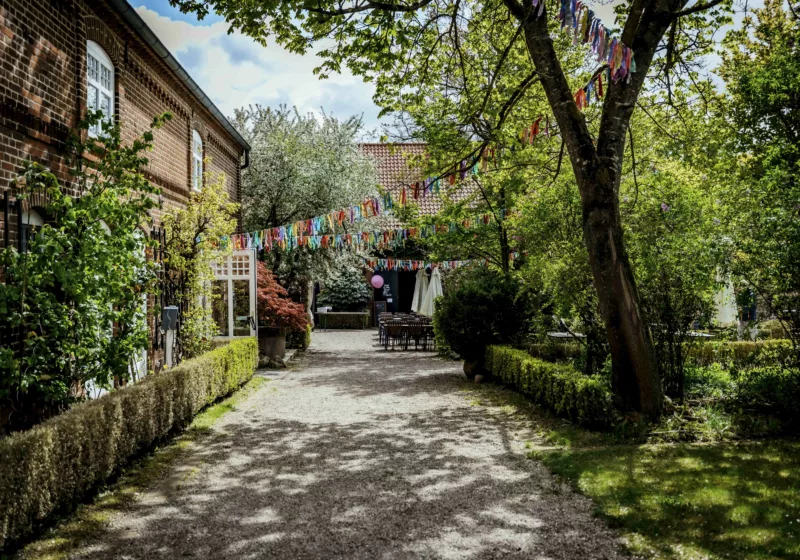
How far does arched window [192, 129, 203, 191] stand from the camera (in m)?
14.5

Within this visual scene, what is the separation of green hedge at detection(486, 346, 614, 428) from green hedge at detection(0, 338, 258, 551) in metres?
4.84

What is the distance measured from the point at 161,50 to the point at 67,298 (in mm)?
5885

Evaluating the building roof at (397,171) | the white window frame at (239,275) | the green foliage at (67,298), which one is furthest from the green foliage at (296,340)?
the green foliage at (67,298)

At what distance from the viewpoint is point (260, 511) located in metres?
5.54

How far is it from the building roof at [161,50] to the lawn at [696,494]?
312 inches

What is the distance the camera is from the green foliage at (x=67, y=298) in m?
5.92

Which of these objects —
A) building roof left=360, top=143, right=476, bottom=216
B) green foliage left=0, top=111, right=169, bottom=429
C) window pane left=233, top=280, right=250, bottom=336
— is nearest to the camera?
green foliage left=0, top=111, right=169, bottom=429

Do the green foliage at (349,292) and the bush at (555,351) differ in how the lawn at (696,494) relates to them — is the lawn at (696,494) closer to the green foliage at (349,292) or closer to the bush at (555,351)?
the bush at (555,351)

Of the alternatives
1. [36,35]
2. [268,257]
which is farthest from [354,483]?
[268,257]

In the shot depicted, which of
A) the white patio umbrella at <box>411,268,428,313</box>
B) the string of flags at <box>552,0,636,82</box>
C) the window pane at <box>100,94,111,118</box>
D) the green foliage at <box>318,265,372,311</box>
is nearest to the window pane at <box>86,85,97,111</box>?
the window pane at <box>100,94,111,118</box>

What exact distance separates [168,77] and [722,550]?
457 inches

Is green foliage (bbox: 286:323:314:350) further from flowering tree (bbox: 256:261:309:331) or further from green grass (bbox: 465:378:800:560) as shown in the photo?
green grass (bbox: 465:378:800:560)

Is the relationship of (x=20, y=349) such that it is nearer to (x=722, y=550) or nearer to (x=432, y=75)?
(x=722, y=550)

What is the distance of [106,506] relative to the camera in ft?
18.5
